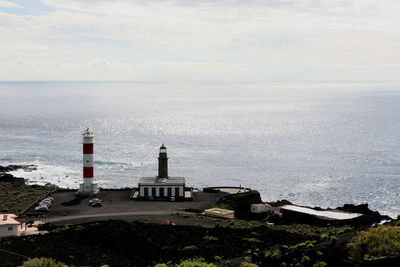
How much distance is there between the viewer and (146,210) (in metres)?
48.1

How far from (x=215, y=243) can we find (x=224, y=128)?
429 ft

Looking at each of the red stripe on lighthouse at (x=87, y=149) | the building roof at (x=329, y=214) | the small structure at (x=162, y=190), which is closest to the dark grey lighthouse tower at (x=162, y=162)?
the small structure at (x=162, y=190)

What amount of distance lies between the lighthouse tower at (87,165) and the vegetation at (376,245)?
3547cm

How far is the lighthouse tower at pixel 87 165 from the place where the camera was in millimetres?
55375

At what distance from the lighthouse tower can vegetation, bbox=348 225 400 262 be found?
35471mm

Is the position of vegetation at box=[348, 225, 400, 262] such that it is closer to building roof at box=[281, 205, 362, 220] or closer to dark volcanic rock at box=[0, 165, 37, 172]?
building roof at box=[281, 205, 362, 220]

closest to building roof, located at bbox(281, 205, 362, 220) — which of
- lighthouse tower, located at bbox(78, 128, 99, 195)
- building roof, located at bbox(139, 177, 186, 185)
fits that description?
building roof, located at bbox(139, 177, 186, 185)

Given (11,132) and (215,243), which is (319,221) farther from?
(11,132)

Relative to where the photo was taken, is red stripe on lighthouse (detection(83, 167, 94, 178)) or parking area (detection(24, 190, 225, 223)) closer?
parking area (detection(24, 190, 225, 223))

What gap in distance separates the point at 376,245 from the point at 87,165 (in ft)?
122

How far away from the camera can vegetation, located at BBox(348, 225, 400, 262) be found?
78.9 ft

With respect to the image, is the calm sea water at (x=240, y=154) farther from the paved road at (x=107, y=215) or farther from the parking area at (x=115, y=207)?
the paved road at (x=107, y=215)

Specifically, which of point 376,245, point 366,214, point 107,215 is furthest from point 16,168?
point 376,245

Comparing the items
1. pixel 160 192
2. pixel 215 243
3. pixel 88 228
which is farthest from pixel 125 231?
pixel 160 192
